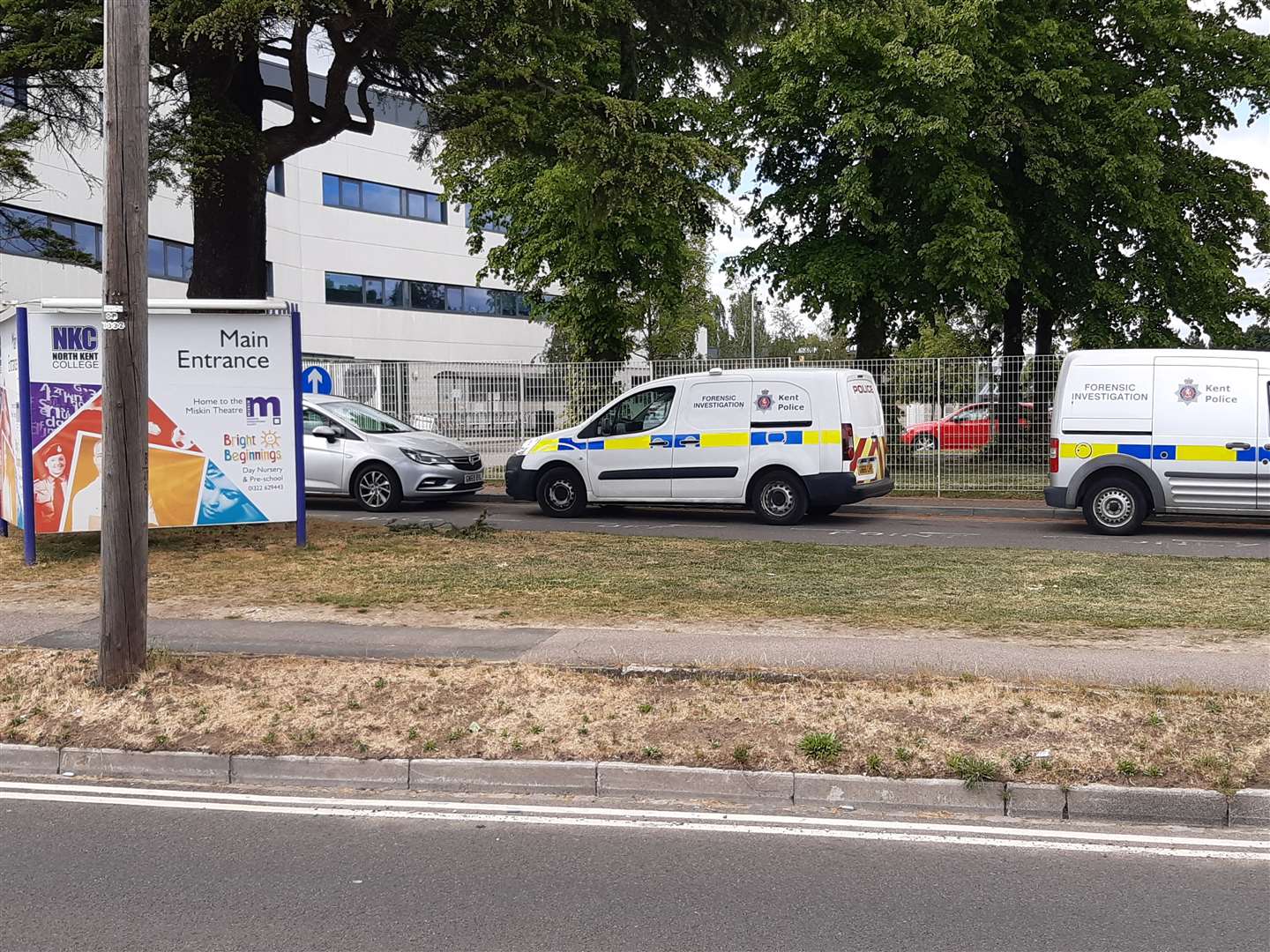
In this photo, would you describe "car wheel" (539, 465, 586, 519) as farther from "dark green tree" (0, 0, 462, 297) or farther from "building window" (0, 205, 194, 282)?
"building window" (0, 205, 194, 282)

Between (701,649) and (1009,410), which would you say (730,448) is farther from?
(701,649)

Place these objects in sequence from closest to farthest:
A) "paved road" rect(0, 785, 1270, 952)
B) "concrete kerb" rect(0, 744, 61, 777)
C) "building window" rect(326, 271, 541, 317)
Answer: "paved road" rect(0, 785, 1270, 952)
"concrete kerb" rect(0, 744, 61, 777)
"building window" rect(326, 271, 541, 317)

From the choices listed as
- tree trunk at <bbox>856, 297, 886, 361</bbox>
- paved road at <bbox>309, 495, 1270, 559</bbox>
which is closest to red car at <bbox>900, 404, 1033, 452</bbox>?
paved road at <bbox>309, 495, 1270, 559</bbox>

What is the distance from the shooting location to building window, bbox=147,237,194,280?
35969 millimetres

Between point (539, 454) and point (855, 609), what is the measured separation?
878 centimetres

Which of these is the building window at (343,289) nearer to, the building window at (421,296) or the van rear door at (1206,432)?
the building window at (421,296)

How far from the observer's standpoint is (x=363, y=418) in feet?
61.7

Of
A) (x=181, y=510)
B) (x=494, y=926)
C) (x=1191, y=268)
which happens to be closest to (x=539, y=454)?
(x=181, y=510)

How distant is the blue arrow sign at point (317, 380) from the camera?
69.9 ft

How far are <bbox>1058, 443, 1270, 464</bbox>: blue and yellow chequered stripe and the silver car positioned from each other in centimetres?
887

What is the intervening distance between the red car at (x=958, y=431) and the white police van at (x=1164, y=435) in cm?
445

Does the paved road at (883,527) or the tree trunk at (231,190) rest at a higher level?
the tree trunk at (231,190)

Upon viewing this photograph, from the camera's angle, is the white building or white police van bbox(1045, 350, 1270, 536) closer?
white police van bbox(1045, 350, 1270, 536)

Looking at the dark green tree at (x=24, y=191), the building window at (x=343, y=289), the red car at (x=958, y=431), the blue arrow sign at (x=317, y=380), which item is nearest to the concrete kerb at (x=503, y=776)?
the dark green tree at (x=24, y=191)
